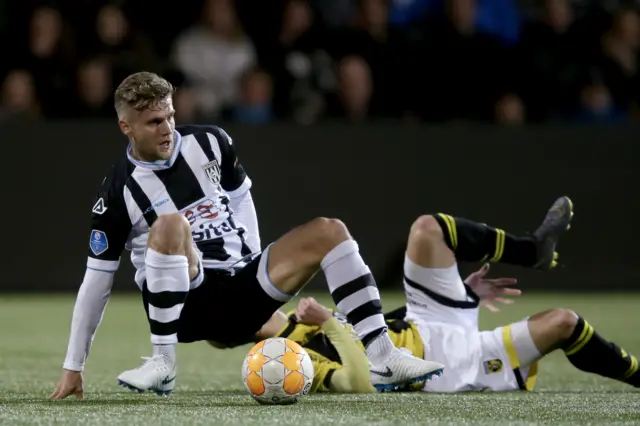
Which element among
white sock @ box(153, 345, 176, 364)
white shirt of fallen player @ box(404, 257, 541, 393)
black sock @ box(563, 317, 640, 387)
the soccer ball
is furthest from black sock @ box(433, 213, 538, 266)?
white sock @ box(153, 345, 176, 364)

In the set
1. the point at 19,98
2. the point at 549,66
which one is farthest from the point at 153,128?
the point at 549,66

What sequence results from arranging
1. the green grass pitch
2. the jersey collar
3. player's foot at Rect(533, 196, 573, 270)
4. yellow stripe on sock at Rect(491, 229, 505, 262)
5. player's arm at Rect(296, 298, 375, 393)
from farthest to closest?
player's foot at Rect(533, 196, 573, 270) → yellow stripe on sock at Rect(491, 229, 505, 262) → player's arm at Rect(296, 298, 375, 393) → the jersey collar → the green grass pitch

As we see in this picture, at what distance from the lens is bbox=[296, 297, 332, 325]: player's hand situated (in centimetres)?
498

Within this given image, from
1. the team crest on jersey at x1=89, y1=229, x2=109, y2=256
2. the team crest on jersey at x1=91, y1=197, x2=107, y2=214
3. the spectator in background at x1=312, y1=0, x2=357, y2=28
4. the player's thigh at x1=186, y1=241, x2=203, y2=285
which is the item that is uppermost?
the spectator in background at x1=312, y1=0, x2=357, y2=28

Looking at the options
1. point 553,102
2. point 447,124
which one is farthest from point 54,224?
point 553,102

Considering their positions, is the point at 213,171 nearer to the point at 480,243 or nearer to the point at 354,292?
the point at 354,292

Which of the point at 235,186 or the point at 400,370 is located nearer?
the point at 400,370

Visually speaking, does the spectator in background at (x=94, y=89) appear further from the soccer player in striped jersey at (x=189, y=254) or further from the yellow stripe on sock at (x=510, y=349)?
the yellow stripe on sock at (x=510, y=349)

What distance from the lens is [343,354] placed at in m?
4.88

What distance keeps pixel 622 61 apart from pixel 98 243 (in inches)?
303

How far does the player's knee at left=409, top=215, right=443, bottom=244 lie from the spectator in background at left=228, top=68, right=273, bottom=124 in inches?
203

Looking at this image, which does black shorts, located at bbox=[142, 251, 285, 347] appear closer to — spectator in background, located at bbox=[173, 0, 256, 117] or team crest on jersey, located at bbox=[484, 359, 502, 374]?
team crest on jersey, located at bbox=[484, 359, 502, 374]

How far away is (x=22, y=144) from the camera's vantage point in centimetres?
1024

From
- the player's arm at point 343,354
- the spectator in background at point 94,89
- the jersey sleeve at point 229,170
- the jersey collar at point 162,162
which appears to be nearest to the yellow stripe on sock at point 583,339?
the player's arm at point 343,354
